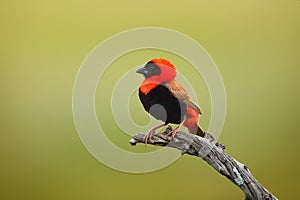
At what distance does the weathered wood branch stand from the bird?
3 centimetres

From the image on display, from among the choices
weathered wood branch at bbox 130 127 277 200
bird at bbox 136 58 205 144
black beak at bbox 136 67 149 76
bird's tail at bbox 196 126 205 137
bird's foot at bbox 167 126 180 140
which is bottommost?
weathered wood branch at bbox 130 127 277 200

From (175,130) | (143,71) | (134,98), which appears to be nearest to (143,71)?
(143,71)

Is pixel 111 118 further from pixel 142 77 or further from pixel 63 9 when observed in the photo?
pixel 63 9

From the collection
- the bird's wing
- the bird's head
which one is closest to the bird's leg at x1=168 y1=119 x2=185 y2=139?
the bird's wing

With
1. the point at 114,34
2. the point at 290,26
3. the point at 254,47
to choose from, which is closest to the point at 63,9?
the point at 114,34

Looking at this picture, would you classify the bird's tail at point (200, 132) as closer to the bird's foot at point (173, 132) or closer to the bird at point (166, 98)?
the bird at point (166, 98)

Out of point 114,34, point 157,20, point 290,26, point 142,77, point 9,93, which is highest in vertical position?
point 290,26

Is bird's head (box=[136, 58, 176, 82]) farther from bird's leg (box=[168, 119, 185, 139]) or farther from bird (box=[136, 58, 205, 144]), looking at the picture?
bird's leg (box=[168, 119, 185, 139])

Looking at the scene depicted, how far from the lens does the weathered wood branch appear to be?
5.74 feet

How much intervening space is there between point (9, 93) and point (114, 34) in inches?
22.8

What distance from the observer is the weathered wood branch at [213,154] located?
68.9 inches

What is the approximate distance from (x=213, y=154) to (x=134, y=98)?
0.47m

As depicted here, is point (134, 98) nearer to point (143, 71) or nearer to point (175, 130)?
point (143, 71)

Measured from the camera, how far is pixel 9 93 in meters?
1.73
